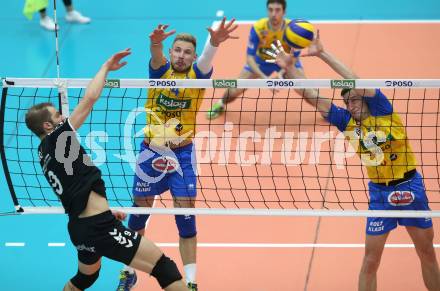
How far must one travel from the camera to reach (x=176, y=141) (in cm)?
761

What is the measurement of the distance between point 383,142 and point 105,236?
266 centimetres

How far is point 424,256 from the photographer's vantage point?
7.16m

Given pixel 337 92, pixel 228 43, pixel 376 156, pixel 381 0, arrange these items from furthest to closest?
pixel 381 0, pixel 228 43, pixel 337 92, pixel 376 156

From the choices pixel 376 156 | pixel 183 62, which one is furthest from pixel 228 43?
pixel 376 156

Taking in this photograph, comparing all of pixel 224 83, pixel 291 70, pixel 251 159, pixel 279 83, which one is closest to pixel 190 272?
pixel 224 83

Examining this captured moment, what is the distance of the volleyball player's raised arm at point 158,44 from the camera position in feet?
24.3

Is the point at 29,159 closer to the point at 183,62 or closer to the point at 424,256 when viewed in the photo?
the point at 183,62

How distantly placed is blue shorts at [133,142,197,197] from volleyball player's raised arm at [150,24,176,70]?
0.84 metres

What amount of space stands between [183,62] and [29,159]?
3.80 meters

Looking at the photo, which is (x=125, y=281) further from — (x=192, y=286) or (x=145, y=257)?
(x=145, y=257)

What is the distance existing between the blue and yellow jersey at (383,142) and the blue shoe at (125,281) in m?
2.78

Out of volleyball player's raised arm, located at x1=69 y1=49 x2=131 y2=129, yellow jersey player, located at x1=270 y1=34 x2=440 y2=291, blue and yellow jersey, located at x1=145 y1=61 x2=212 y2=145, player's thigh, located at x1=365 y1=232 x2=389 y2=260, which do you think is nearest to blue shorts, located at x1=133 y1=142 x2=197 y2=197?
blue and yellow jersey, located at x1=145 y1=61 x2=212 y2=145

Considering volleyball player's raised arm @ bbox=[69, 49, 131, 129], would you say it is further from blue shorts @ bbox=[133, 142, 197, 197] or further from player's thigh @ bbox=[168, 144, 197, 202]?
player's thigh @ bbox=[168, 144, 197, 202]

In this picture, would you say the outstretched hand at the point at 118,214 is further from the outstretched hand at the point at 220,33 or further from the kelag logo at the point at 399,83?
the kelag logo at the point at 399,83
